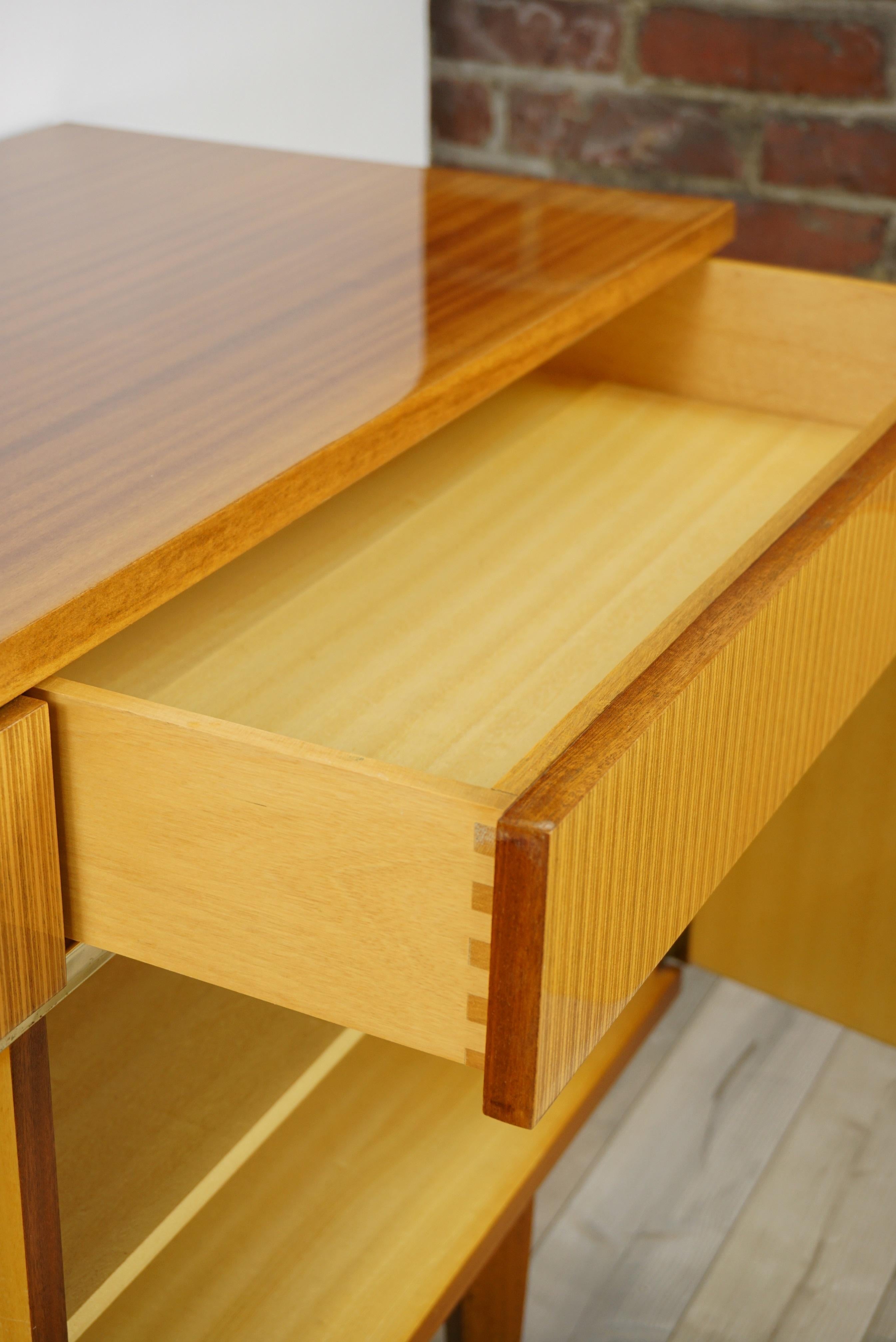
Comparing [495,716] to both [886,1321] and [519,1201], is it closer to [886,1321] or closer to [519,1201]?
[519,1201]

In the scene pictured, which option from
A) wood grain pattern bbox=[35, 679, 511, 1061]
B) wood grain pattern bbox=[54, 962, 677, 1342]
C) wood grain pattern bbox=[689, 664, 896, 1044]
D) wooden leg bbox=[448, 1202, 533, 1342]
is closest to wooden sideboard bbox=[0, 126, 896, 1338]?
Answer: wood grain pattern bbox=[35, 679, 511, 1061]

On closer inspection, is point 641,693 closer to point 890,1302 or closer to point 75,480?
point 75,480

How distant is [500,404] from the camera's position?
0.96 meters

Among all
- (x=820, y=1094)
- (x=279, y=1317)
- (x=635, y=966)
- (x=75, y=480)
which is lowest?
(x=820, y=1094)

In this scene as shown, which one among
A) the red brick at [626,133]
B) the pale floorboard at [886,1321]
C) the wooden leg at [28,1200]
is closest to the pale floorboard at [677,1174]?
the pale floorboard at [886,1321]

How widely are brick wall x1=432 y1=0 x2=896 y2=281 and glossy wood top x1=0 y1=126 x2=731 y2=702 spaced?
0.40 m

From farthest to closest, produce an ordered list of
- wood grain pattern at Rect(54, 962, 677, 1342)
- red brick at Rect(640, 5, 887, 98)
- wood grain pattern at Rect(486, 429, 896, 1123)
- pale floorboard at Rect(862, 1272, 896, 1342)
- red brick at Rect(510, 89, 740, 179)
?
red brick at Rect(510, 89, 740, 179) → red brick at Rect(640, 5, 887, 98) → pale floorboard at Rect(862, 1272, 896, 1342) → wood grain pattern at Rect(54, 962, 677, 1342) → wood grain pattern at Rect(486, 429, 896, 1123)

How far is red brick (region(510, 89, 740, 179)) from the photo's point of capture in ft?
4.41

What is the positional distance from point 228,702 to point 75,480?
0.36 feet

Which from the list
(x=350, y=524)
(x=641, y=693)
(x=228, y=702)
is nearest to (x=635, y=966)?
(x=641, y=693)

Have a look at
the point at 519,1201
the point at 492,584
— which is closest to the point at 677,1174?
the point at 519,1201

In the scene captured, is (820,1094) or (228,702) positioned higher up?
(228,702)

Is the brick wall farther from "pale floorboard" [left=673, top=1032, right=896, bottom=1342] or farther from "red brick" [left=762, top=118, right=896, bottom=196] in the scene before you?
"pale floorboard" [left=673, top=1032, right=896, bottom=1342]

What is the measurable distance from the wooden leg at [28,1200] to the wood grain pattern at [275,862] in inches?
2.8
